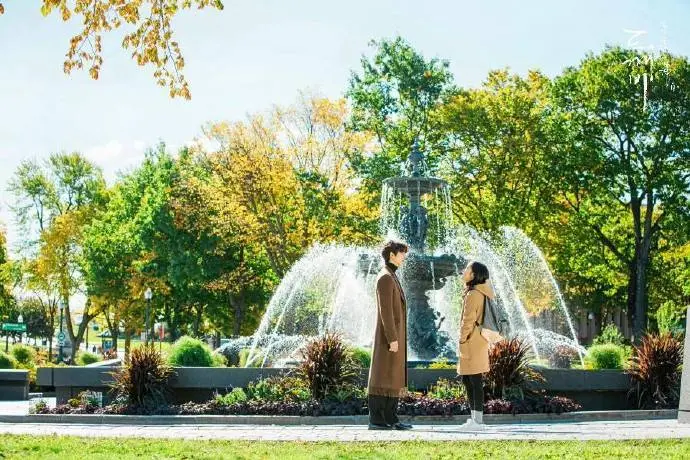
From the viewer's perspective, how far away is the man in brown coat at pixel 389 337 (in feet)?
36.4

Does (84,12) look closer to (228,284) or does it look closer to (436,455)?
(436,455)

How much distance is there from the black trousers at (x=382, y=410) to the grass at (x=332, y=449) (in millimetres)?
1606

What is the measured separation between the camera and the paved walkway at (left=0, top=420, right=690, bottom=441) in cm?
1065

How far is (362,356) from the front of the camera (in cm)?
1595

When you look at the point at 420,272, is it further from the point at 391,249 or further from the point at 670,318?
the point at 670,318

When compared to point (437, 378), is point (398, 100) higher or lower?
higher

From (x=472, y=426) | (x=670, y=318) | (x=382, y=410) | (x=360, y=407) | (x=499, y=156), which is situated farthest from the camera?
(x=499, y=156)

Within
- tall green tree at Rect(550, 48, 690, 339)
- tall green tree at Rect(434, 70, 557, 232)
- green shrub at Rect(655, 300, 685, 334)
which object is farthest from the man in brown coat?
tall green tree at Rect(550, 48, 690, 339)

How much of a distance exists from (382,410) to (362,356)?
4.46m

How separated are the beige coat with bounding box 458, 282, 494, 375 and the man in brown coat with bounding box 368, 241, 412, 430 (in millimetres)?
785

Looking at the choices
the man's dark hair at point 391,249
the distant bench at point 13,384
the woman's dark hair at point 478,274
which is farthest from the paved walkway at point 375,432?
the distant bench at point 13,384

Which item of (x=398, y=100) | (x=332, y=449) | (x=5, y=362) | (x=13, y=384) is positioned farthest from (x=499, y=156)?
(x=332, y=449)

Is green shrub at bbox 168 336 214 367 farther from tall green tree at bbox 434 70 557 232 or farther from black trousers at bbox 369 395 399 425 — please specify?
tall green tree at bbox 434 70 557 232

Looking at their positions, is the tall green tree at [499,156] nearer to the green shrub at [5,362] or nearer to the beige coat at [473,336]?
the green shrub at [5,362]
